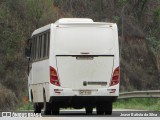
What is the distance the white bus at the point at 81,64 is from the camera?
79.5 ft

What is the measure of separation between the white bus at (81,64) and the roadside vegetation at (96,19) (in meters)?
23.0

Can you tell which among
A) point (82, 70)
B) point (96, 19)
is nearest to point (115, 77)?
point (82, 70)

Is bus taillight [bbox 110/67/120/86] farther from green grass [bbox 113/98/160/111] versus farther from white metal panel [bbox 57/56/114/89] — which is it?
green grass [bbox 113/98/160/111]

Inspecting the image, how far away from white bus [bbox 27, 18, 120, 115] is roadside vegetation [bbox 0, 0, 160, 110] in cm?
2297

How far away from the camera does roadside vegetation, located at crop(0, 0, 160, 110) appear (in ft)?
173

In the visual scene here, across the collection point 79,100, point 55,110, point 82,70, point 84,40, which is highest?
point 84,40

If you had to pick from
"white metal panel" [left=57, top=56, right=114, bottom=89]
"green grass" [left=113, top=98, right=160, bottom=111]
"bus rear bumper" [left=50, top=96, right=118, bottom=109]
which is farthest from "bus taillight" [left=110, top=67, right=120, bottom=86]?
"green grass" [left=113, top=98, right=160, bottom=111]

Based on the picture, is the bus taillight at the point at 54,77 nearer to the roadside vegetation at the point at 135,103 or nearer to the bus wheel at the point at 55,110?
the bus wheel at the point at 55,110

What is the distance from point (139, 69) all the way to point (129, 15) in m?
6.65

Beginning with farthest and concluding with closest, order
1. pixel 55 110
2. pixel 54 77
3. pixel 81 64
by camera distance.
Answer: pixel 55 110, pixel 81 64, pixel 54 77

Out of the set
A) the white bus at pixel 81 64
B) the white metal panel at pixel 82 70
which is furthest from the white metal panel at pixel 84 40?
the white metal panel at pixel 82 70

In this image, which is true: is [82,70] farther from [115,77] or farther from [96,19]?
[96,19]

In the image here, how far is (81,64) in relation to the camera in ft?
79.9

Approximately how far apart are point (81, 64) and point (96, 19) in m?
37.0
